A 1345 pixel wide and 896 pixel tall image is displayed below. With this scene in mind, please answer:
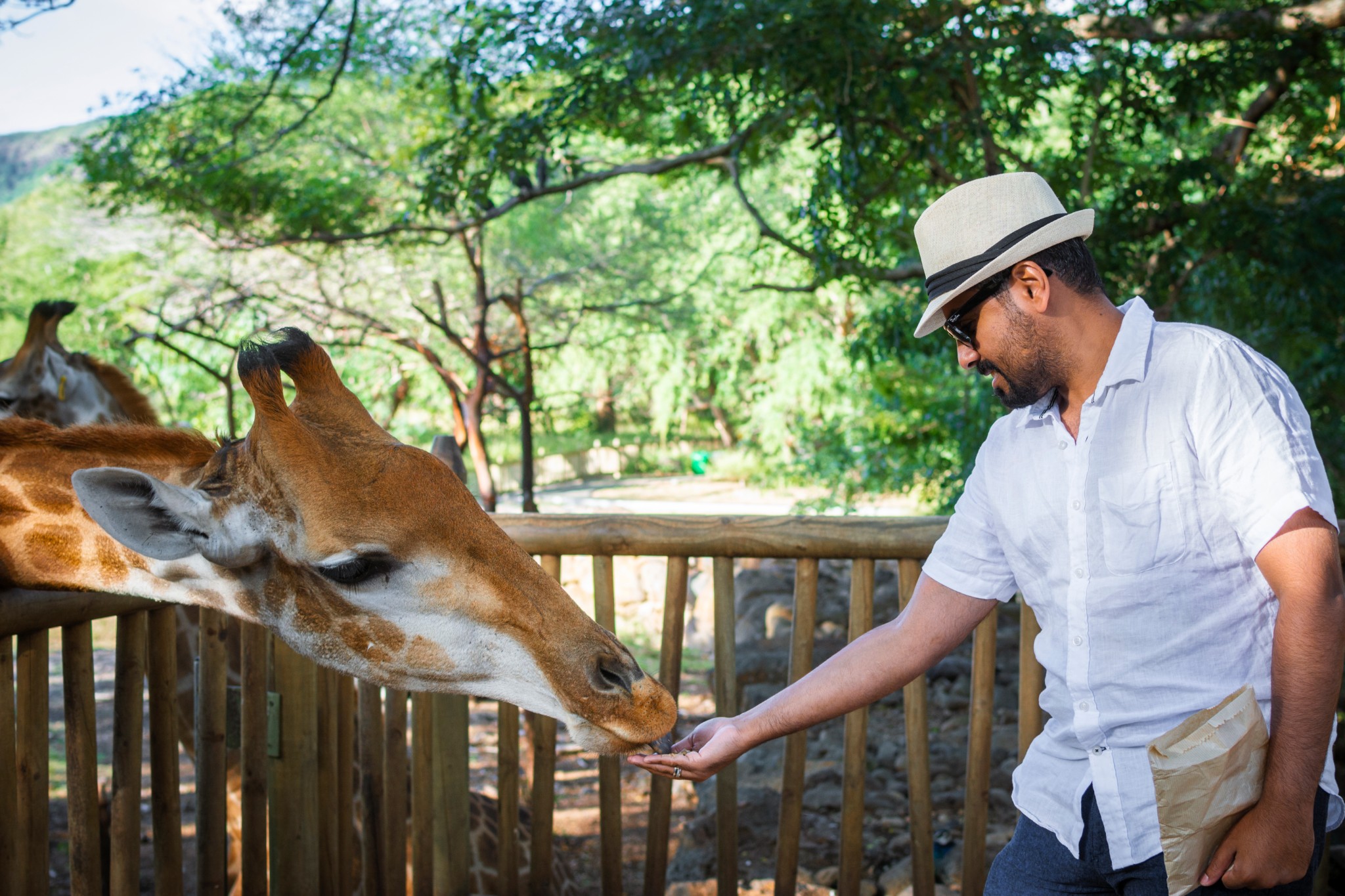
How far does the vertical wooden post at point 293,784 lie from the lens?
2.90 metres

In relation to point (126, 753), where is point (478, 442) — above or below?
above

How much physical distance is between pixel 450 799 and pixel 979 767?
1545mm

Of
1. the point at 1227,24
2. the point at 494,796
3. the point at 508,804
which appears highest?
the point at 1227,24

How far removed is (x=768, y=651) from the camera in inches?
300

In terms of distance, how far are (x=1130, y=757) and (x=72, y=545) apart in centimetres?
206

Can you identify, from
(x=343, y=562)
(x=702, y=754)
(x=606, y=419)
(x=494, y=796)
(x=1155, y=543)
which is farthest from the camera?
(x=606, y=419)

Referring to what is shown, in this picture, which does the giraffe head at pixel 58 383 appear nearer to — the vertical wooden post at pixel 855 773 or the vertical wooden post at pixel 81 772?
the vertical wooden post at pixel 81 772

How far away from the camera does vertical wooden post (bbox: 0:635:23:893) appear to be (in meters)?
2.14

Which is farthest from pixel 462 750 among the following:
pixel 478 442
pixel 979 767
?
pixel 478 442

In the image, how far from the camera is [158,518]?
187 cm

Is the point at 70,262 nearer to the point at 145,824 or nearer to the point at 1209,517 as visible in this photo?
the point at 145,824

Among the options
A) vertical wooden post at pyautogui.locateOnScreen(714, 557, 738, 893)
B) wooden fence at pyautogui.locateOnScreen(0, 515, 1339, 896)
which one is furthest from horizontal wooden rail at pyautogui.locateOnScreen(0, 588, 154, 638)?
vertical wooden post at pyautogui.locateOnScreen(714, 557, 738, 893)

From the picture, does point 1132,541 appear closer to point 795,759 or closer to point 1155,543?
point 1155,543

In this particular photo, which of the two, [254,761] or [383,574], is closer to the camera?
[383,574]
